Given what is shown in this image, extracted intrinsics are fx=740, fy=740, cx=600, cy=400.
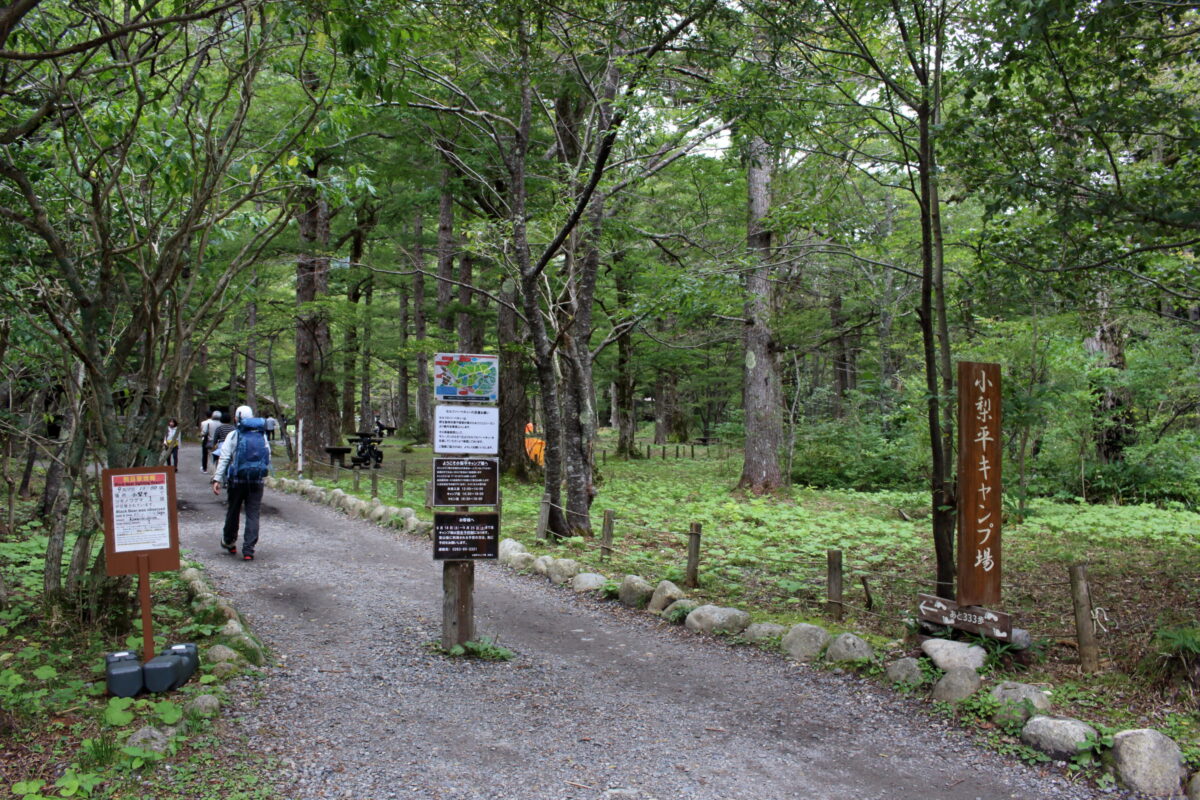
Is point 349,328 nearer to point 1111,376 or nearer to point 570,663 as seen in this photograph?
point 570,663

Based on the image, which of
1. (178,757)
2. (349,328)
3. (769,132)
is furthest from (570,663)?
(349,328)

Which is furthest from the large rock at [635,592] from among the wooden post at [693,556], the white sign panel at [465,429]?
the white sign panel at [465,429]

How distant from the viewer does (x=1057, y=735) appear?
379 cm

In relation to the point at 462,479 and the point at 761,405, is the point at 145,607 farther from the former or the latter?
the point at 761,405

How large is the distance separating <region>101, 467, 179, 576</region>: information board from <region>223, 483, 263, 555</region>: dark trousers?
13.2 ft

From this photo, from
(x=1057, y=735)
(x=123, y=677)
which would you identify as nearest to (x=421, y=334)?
(x=123, y=677)

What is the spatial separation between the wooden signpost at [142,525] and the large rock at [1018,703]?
15.7 ft

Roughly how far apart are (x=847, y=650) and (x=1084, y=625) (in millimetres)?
1454

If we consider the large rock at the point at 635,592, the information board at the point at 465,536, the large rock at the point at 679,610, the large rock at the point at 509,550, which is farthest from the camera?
the large rock at the point at 509,550

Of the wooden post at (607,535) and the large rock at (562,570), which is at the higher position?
the wooden post at (607,535)

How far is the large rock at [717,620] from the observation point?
5.94 metres

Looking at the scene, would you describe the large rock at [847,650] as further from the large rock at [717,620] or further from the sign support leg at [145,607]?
the sign support leg at [145,607]

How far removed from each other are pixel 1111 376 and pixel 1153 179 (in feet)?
24.5

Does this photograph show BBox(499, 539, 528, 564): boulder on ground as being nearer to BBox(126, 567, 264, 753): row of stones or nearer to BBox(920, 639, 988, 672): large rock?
BBox(126, 567, 264, 753): row of stones
